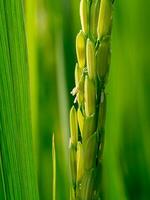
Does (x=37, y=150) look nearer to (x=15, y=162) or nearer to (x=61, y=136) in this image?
(x=61, y=136)

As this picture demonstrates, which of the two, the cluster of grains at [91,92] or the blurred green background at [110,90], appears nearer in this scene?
the cluster of grains at [91,92]

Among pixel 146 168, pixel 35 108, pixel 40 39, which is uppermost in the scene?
pixel 40 39

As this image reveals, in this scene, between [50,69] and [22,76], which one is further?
[50,69]

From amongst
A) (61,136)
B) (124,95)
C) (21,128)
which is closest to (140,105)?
(124,95)

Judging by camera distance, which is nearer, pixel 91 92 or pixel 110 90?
pixel 91 92

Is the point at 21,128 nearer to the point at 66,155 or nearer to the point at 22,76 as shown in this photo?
the point at 22,76

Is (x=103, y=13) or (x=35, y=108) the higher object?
(x=103, y=13)
